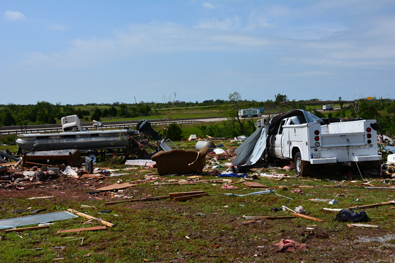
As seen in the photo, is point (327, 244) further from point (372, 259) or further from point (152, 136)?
point (152, 136)

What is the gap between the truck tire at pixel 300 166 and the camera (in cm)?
1152

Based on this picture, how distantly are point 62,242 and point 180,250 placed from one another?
1843 millimetres

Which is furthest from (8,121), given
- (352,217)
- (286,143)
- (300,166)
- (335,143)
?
(352,217)

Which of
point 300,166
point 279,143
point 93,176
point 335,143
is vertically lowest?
point 93,176

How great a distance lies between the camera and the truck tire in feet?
37.8

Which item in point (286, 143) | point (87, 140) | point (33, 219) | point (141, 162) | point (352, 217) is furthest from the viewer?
point (87, 140)

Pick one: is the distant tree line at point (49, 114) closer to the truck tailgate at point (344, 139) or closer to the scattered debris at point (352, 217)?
the truck tailgate at point (344, 139)

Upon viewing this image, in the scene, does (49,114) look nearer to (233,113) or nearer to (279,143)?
(233,113)

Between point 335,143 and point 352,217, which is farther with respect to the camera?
point 335,143

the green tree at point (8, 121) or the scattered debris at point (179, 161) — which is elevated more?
the green tree at point (8, 121)

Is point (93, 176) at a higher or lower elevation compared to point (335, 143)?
lower

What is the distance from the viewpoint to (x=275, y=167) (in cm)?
1458

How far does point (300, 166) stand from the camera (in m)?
11.8

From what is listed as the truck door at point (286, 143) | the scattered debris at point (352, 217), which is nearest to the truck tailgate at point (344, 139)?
the truck door at point (286, 143)
